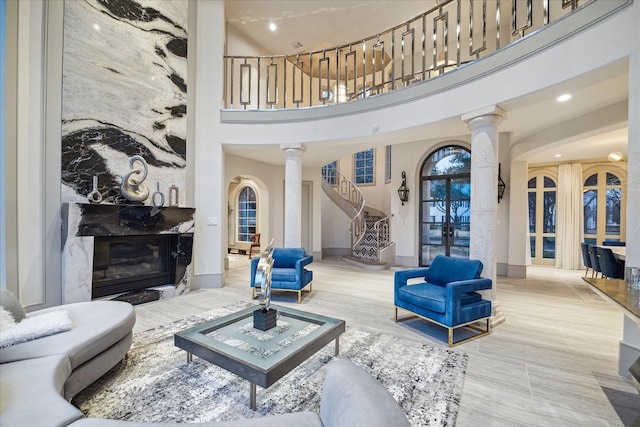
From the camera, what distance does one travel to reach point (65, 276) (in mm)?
3463

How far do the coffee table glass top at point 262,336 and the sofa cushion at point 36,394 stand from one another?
2.50ft

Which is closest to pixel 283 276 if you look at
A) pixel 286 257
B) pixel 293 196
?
pixel 286 257

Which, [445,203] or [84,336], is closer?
[84,336]

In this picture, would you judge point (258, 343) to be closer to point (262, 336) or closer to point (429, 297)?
point (262, 336)

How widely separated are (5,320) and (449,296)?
371cm

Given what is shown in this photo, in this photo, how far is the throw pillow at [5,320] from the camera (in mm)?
1867

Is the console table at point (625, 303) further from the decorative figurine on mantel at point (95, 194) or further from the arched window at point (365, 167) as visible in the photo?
the arched window at point (365, 167)

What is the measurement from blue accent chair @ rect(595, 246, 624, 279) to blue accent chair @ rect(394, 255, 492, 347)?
117 inches

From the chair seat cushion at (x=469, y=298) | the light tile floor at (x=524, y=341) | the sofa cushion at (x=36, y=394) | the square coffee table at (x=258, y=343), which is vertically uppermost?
the sofa cushion at (x=36, y=394)

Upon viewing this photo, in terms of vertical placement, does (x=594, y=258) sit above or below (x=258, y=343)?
above

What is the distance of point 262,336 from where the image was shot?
7.36ft

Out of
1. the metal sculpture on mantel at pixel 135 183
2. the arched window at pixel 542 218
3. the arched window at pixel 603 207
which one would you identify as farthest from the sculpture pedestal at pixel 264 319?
the arched window at pixel 603 207

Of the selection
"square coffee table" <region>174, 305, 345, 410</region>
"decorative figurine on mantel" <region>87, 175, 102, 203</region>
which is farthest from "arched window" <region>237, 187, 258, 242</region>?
"square coffee table" <region>174, 305, 345, 410</region>

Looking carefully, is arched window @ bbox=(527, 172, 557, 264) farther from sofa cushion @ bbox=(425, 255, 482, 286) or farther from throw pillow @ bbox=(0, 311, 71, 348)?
throw pillow @ bbox=(0, 311, 71, 348)
